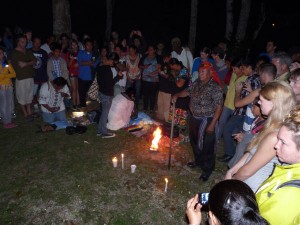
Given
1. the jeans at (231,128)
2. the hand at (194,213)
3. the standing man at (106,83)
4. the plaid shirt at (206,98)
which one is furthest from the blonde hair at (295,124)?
the standing man at (106,83)

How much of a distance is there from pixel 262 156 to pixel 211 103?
232 cm

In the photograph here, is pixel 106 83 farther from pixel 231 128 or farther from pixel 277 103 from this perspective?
pixel 277 103

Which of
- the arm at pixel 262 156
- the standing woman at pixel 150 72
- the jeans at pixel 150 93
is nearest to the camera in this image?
the arm at pixel 262 156

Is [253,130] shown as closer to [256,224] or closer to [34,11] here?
[256,224]

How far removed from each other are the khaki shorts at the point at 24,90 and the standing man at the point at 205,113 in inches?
193

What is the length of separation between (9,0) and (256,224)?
28.7 metres

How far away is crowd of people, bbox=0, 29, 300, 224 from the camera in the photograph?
A: 6.22 ft

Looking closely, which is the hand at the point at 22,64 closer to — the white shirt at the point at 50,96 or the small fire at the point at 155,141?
the white shirt at the point at 50,96

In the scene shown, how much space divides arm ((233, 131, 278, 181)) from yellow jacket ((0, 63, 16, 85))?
6463mm

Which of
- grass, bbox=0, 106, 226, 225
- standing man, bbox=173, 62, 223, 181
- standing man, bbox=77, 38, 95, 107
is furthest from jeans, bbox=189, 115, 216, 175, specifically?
standing man, bbox=77, 38, 95, 107

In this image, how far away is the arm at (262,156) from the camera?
2.65 meters

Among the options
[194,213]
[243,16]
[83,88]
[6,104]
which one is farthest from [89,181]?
[243,16]

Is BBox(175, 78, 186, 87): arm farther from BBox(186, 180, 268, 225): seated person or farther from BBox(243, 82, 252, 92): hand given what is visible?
BBox(186, 180, 268, 225): seated person

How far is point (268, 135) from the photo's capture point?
270 cm
